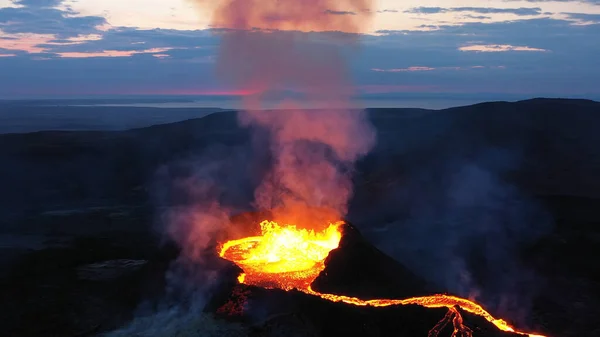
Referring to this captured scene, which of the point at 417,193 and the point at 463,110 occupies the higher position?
the point at 463,110

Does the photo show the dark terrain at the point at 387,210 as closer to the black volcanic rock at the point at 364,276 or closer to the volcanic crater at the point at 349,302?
the black volcanic rock at the point at 364,276

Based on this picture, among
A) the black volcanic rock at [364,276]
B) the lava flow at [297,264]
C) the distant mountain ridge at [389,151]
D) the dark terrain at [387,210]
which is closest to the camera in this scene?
the lava flow at [297,264]

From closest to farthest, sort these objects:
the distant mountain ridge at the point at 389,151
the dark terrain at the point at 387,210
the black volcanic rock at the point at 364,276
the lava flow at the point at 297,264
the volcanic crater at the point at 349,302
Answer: the volcanic crater at the point at 349,302, the lava flow at the point at 297,264, the black volcanic rock at the point at 364,276, the dark terrain at the point at 387,210, the distant mountain ridge at the point at 389,151

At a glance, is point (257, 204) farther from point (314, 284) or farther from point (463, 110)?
point (463, 110)

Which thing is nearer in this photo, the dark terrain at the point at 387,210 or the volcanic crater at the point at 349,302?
the volcanic crater at the point at 349,302

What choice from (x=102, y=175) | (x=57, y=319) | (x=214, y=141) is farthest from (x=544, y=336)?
(x=214, y=141)

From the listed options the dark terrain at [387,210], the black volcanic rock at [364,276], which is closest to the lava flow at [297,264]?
the black volcanic rock at [364,276]
